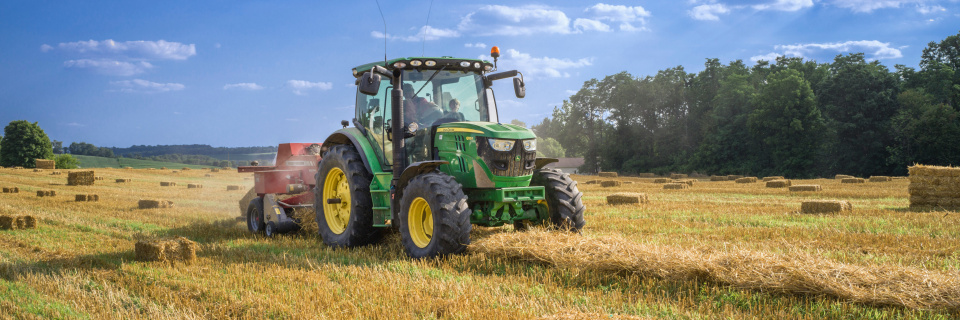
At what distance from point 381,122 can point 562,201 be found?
239 centimetres

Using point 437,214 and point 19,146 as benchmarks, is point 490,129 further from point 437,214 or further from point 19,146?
point 19,146

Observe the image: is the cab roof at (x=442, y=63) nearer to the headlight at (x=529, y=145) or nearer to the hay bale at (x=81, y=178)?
the headlight at (x=529, y=145)

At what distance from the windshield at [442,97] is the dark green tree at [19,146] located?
222 ft

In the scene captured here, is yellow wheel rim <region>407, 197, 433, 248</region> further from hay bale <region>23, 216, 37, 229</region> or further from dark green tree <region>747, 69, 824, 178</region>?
dark green tree <region>747, 69, 824, 178</region>

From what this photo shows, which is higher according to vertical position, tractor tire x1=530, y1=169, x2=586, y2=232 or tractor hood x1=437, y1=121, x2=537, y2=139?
tractor hood x1=437, y1=121, x2=537, y2=139

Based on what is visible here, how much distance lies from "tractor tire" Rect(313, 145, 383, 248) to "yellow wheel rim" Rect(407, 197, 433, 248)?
89 cm

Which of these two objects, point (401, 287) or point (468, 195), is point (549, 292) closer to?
point (401, 287)

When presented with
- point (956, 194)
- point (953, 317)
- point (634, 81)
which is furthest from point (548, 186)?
point (634, 81)

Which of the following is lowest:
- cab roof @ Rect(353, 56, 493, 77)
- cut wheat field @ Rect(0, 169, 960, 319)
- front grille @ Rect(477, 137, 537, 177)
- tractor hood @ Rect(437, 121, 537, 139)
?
cut wheat field @ Rect(0, 169, 960, 319)

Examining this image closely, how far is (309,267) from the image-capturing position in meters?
6.20

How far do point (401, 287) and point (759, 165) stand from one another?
48.9 metres

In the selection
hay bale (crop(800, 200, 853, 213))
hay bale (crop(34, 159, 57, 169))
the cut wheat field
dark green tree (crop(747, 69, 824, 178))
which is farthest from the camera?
dark green tree (crop(747, 69, 824, 178))

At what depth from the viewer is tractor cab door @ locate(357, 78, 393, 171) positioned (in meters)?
7.39

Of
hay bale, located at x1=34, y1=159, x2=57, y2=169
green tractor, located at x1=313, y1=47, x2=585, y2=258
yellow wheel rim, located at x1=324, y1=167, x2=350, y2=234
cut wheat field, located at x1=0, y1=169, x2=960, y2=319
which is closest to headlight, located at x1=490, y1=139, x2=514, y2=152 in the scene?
green tractor, located at x1=313, y1=47, x2=585, y2=258
